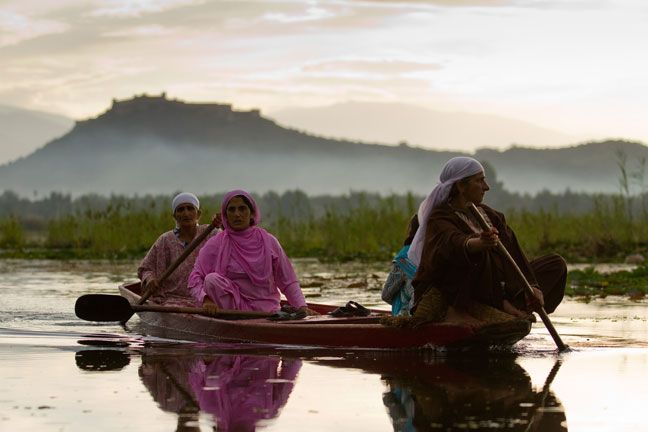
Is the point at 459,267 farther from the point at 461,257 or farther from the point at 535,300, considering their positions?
the point at 535,300

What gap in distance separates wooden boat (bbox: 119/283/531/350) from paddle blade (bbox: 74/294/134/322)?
103 cm

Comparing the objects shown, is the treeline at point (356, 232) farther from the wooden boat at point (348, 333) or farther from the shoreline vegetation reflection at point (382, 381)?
the shoreline vegetation reflection at point (382, 381)

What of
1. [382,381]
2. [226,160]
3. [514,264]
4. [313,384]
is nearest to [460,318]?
[514,264]

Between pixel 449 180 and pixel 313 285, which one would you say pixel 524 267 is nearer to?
pixel 449 180

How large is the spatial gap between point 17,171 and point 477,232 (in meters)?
183

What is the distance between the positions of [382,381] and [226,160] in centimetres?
18212

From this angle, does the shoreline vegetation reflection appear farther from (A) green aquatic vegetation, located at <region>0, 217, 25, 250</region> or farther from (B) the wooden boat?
(A) green aquatic vegetation, located at <region>0, 217, 25, 250</region>

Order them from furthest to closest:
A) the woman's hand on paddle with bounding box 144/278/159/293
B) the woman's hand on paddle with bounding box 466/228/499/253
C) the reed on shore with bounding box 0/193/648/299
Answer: the reed on shore with bounding box 0/193/648/299 < the woman's hand on paddle with bounding box 144/278/159/293 < the woman's hand on paddle with bounding box 466/228/499/253

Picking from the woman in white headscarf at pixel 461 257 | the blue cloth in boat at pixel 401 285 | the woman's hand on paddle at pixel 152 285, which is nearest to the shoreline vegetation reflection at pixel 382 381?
the woman in white headscarf at pixel 461 257

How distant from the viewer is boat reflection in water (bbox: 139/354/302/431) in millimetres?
7363

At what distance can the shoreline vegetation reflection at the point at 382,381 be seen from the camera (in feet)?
24.0

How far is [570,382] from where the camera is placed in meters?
8.98

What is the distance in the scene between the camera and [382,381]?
898 centimetres

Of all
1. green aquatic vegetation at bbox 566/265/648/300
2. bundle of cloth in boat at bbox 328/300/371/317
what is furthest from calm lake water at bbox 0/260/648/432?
green aquatic vegetation at bbox 566/265/648/300
